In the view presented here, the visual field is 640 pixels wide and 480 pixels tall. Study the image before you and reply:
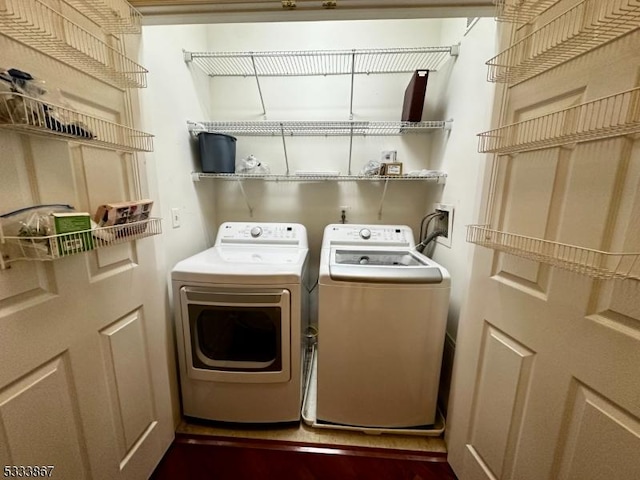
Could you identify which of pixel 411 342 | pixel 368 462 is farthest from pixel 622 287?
pixel 368 462

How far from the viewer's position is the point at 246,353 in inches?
56.3

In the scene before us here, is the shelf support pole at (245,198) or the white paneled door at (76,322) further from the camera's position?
the shelf support pole at (245,198)

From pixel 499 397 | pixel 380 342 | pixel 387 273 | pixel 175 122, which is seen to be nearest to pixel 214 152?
pixel 175 122

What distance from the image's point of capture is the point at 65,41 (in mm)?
742

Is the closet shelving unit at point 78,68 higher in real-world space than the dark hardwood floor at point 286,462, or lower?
higher

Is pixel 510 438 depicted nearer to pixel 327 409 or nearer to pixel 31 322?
pixel 327 409

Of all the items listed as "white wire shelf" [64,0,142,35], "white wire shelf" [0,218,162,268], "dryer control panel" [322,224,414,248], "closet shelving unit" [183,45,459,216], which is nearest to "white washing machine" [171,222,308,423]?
"dryer control panel" [322,224,414,248]

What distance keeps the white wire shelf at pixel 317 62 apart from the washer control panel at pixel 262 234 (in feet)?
3.71

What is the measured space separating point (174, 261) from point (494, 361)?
1686mm

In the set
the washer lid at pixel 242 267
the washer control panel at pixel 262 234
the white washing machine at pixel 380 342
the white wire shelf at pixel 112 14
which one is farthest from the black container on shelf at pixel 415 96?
the white wire shelf at pixel 112 14

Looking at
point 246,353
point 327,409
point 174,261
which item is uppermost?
point 174,261

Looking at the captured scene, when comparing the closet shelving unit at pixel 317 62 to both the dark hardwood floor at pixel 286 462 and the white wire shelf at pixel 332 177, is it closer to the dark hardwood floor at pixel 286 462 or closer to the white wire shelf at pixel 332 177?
the white wire shelf at pixel 332 177

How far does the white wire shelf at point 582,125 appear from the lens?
56cm

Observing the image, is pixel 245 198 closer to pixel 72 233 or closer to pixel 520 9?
pixel 72 233
